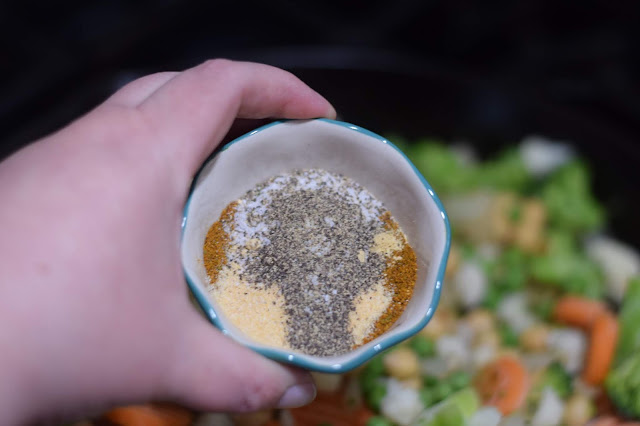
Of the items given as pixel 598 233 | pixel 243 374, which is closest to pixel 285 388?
pixel 243 374

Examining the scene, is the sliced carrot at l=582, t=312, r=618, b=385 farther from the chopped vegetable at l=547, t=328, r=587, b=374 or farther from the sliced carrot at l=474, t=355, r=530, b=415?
the sliced carrot at l=474, t=355, r=530, b=415

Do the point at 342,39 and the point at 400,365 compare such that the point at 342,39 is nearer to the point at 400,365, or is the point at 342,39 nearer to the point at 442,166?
the point at 442,166

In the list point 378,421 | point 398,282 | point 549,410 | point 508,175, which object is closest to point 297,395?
point 398,282

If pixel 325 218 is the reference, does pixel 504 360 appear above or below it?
below

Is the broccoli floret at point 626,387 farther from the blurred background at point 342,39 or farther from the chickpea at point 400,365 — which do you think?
the blurred background at point 342,39

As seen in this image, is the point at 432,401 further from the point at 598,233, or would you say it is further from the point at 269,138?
the point at 598,233

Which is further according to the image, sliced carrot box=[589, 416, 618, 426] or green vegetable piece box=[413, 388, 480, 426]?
sliced carrot box=[589, 416, 618, 426]

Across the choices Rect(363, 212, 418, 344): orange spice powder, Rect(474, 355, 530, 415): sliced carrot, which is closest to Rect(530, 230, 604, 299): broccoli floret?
Rect(474, 355, 530, 415): sliced carrot

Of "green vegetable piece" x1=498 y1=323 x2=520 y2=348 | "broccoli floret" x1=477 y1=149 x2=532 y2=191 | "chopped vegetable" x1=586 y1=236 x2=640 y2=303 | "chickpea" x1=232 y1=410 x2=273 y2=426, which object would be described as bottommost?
"green vegetable piece" x1=498 y1=323 x2=520 y2=348
